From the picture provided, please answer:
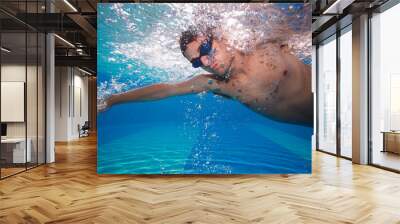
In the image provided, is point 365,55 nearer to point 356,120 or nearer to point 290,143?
point 356,120

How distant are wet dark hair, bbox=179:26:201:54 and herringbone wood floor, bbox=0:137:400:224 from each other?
2293mm

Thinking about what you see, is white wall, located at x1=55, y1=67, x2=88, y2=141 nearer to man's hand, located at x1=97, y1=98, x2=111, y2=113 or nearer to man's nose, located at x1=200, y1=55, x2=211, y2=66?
man's hand, located at x1=97, y1=98, x2=111, y2=113

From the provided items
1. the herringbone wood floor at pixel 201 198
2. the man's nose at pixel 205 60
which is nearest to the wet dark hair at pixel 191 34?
the man's nose at pixel 205 60

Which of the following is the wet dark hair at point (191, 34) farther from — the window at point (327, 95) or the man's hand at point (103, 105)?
the window at point (327, 95)

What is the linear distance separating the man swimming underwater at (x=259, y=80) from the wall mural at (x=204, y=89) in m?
0.02

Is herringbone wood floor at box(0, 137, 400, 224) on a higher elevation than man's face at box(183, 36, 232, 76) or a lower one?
lower

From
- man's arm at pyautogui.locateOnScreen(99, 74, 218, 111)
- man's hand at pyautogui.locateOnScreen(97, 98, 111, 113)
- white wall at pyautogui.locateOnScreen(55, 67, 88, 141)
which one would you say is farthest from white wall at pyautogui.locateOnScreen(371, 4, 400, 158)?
white wall at pyautogui.locateOnScreen(55, 67, 88, 141)

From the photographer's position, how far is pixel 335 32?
8.94 metres

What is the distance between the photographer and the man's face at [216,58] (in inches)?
237

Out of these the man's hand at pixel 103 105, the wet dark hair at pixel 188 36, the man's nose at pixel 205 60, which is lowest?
the man's hand at pixel 103 105

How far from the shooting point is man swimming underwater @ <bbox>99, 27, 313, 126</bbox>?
6.01m

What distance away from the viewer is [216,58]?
6.01 metres

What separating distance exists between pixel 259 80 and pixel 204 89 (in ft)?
3.13

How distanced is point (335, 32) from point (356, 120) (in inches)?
99.9
